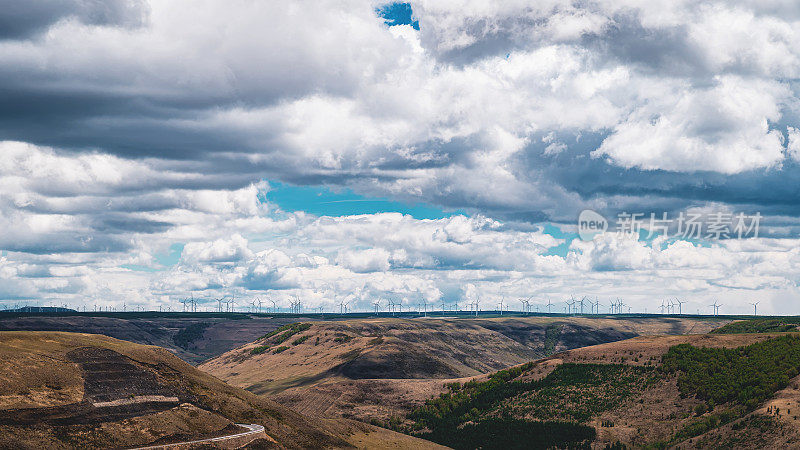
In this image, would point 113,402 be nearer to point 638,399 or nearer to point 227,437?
point 227,437

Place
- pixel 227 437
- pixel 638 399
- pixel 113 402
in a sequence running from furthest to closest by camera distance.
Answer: pixel 638 399
pixel 113 402
pixel 227 437

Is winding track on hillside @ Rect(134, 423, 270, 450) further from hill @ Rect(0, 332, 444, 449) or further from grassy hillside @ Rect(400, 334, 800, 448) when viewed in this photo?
grassy hillside @ Rect(400, 334, 800, 448)

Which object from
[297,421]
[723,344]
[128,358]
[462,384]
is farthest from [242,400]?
[723,344]

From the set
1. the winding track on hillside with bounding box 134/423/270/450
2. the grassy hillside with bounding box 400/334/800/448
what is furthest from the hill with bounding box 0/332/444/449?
the grassy hillside with bounding box 400/334/800/448

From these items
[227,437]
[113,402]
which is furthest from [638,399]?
[113,402]

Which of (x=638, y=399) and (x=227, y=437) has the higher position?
(x=227, y=437)

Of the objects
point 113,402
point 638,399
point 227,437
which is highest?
point 113,402
